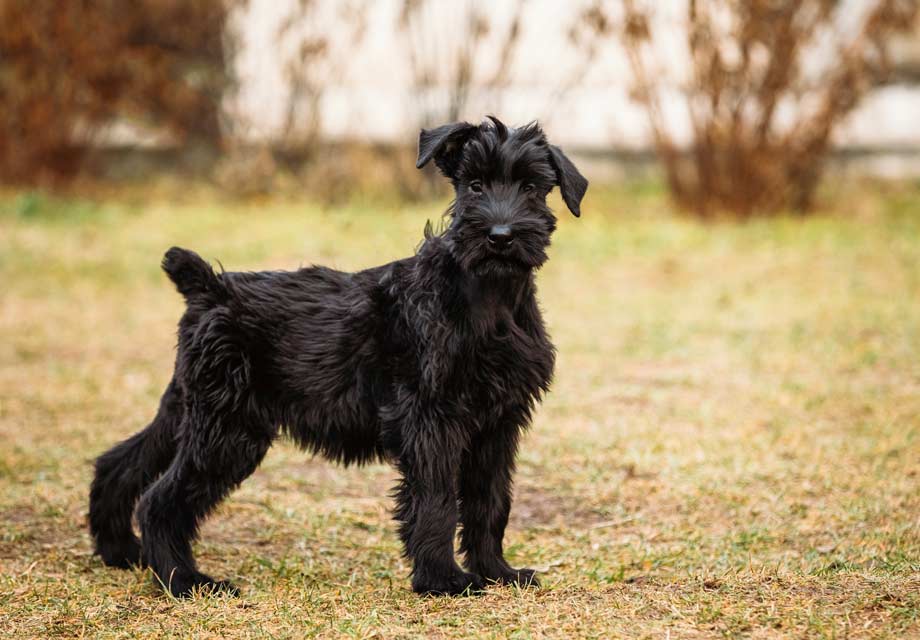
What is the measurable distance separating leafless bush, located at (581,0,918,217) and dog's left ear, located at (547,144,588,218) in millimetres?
8992

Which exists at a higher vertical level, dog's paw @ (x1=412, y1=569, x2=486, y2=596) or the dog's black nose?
the dog's black nose

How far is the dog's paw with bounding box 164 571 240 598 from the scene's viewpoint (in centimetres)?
521

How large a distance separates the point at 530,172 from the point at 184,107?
12797 millimetres

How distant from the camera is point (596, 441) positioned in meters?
7.99

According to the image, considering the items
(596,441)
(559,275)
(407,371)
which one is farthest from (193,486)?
(559,275)

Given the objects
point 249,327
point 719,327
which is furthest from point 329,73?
point 249,327

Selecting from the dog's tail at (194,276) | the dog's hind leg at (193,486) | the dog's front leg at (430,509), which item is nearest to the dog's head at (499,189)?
the dog's front leg at (430,509)

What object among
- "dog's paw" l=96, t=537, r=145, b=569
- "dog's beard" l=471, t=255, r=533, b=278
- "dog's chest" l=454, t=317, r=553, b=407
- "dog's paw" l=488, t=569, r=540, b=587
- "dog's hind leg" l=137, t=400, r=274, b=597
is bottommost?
"dog's paw" l=96, t=537, r=145, b=569

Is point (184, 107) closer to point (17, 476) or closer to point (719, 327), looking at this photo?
point (719, 327)

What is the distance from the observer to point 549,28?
16.0m

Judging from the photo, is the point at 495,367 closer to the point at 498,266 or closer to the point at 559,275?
the point at 498,266

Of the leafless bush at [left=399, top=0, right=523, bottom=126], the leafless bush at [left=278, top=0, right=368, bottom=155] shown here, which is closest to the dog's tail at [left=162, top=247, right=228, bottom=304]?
the leafless bush at [left=399, top=0, right=523, bottom=126]

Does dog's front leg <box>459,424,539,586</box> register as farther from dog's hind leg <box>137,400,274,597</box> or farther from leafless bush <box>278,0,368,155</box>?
leafless bush <box>278,0,368,155</box>

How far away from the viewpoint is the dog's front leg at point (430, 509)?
501 cm
